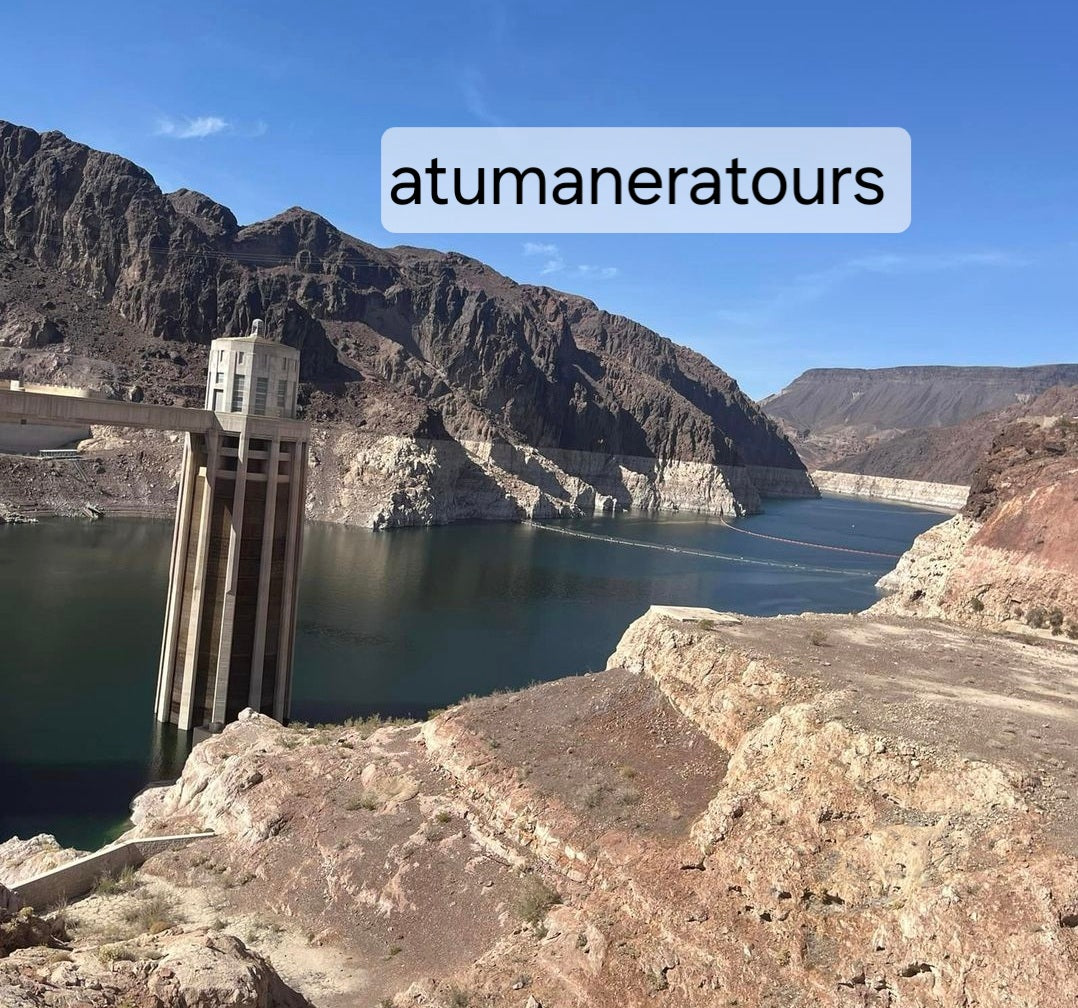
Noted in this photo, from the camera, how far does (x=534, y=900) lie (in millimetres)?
12344

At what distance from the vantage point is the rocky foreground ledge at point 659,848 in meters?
8.79

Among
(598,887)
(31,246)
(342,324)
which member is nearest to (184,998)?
(598,887)

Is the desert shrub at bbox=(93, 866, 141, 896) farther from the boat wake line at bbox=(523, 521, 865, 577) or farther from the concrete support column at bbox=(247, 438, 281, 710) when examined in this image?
the boat wake line at bbox=(523, 521, 865, 577)

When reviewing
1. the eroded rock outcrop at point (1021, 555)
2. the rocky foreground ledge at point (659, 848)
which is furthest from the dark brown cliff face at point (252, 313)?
the rocky foreground ledge at point (659, 848)

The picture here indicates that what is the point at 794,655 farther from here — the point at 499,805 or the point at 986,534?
the point at 986,534

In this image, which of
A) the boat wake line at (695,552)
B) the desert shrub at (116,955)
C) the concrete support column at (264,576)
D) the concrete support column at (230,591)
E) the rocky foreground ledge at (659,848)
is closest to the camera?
the desert shrub at (116,955)

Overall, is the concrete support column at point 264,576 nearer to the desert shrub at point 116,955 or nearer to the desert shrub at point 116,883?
the desert shrub at point 116,883

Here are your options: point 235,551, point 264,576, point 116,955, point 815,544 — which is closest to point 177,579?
point 235,551

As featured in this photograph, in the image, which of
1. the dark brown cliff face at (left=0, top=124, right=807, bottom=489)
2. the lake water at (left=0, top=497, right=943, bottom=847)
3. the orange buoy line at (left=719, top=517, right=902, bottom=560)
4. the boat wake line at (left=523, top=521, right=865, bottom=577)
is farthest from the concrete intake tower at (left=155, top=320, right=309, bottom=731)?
the orange buoy line at (left=719, top=517, right=902, bottom=560)

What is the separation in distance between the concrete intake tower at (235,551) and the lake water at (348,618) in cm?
226

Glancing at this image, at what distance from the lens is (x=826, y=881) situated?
1042 cm

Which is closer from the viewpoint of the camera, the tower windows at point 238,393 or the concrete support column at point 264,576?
the concrete support column at point 264,576

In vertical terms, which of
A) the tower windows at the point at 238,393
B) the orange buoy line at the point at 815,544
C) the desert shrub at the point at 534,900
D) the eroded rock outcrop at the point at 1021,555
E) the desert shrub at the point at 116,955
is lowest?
the desert shrub at the point at 534,900

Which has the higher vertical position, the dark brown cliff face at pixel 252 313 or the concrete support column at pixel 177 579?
the dark brown cliff face at pixel 252 313
